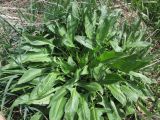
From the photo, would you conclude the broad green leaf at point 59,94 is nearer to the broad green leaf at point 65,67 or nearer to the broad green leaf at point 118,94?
the broad green leaf at point 65,67

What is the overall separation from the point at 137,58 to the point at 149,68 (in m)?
0.32

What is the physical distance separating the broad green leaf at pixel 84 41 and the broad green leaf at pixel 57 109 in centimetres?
51

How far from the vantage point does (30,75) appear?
11.3 feet

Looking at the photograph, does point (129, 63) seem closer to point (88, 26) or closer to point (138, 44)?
point (138, 44)

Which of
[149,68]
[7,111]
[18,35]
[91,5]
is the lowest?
[7,111]

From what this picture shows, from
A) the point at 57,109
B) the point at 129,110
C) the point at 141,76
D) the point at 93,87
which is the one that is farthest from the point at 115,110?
the point at 57,109

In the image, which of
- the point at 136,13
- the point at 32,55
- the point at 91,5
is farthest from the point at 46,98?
the point at 136,13

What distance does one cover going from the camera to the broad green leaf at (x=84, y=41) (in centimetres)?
352

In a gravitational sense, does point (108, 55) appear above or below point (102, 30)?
below

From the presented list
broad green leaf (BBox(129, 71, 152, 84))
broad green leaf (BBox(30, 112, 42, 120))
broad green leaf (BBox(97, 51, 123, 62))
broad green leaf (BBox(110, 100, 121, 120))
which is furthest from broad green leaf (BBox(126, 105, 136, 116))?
broad green leaf (BBox(30, 112, 42, 120))

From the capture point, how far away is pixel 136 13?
170 inches

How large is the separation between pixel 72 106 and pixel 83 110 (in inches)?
3.9

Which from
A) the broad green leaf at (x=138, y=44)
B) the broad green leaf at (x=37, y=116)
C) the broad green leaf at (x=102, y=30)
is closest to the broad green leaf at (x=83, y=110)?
the broad green leaf at (x=37, y=116)

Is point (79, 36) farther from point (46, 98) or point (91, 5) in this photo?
point (46, 98)
